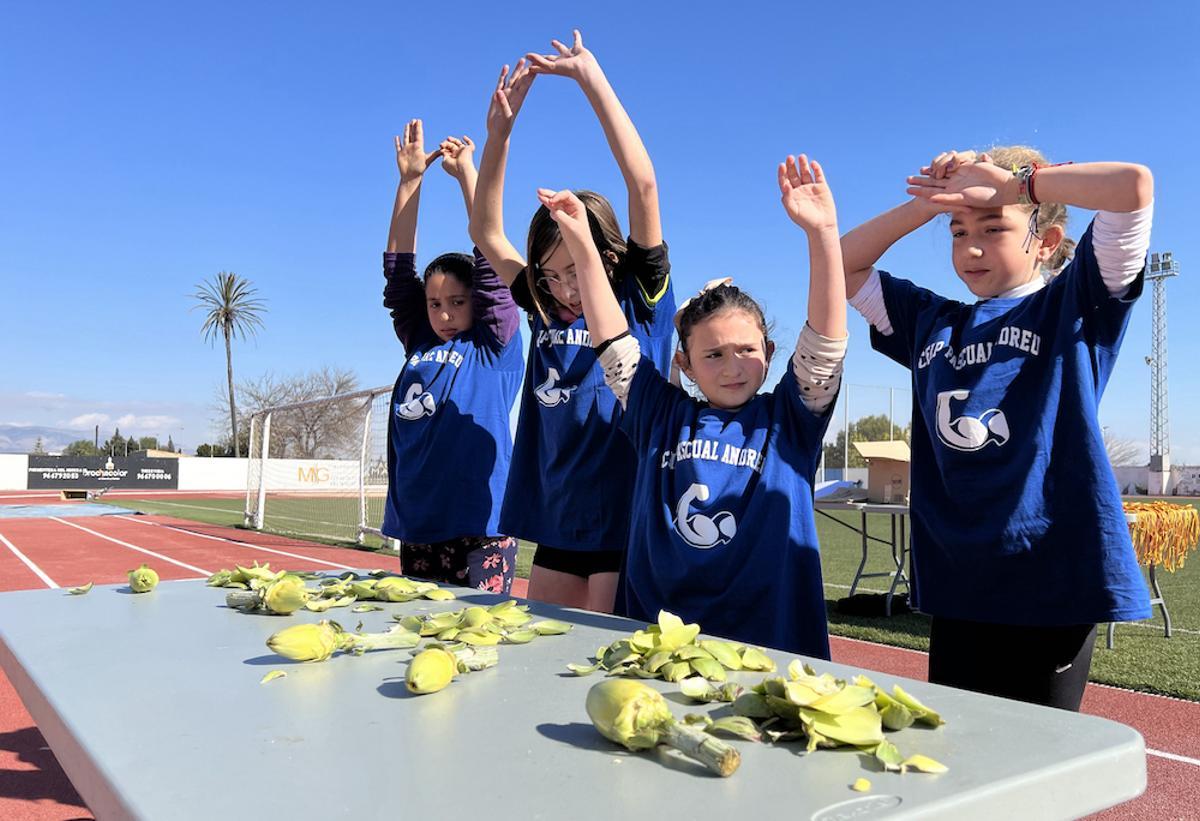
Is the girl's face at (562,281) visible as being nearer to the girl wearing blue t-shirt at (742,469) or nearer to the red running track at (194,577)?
the girl wearing blue t-shirt at (742,469)

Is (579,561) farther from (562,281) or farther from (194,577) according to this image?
(194,577)

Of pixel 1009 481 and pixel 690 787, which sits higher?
pixel 1009 481

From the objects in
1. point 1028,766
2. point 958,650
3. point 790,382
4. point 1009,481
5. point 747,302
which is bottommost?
point 958,650

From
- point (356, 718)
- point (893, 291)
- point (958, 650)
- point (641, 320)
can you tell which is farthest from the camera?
point (641, 320)

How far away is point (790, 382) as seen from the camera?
6.72ft

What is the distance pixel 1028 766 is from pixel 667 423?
4.48 ft

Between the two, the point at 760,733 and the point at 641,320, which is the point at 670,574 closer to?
the point at 641,320

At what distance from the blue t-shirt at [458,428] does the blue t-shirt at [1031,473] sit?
4.65 feet

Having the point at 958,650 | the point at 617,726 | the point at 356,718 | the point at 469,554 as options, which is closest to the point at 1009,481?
the point at 958,650

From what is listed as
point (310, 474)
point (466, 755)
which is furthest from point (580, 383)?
point (310, 474)

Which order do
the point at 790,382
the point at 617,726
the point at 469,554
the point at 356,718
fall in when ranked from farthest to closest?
the point at 469,554, the point at 790,382, the point at 356,718, the point at 617,726

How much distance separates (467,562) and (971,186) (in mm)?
1880

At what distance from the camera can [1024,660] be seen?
5.89 ft

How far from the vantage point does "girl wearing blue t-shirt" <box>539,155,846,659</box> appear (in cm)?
192
